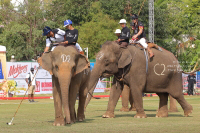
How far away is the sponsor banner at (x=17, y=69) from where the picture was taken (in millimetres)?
35469

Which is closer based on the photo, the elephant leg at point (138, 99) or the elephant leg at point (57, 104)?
the elephant leg at point (57, 104)

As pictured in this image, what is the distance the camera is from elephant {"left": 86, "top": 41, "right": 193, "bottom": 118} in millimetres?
15109

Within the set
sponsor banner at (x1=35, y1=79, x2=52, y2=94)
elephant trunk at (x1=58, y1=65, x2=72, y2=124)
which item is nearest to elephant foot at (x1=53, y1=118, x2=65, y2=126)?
elephant trunk at (x1=58, y1=65, x2=72, y2=124)

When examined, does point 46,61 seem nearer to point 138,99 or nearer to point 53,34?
point 53,34

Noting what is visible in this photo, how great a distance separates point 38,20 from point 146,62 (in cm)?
4308

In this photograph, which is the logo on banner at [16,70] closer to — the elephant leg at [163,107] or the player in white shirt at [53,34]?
the elephant leg at [163,107]

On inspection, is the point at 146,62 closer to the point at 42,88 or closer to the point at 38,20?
the point at 42,88

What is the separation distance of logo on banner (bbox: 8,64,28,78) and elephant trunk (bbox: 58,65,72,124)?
24.2 meters

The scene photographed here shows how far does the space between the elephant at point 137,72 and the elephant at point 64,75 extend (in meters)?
2.17

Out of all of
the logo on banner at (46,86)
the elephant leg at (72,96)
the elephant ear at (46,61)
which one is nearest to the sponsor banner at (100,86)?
the logo on banner at (46,86)

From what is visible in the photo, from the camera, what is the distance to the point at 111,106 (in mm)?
15547

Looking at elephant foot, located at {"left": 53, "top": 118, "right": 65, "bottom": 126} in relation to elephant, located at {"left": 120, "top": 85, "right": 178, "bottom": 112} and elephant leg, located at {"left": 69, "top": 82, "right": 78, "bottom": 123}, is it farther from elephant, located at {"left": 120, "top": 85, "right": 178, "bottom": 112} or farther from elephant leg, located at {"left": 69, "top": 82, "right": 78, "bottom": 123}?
elephant, located at {"left": 120, "top": 85, "right": 178, "bottom": 112}

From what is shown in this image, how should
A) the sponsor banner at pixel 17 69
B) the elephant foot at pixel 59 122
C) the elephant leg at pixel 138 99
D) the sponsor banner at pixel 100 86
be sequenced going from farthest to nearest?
the sponsor banner at pixel 100 86
the sponsor banner at pixel 17 69
the elephant leg at pixel 138 99
the elephant foot at pixel 59 122

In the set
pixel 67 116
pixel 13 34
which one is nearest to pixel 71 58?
pixel 67 116
